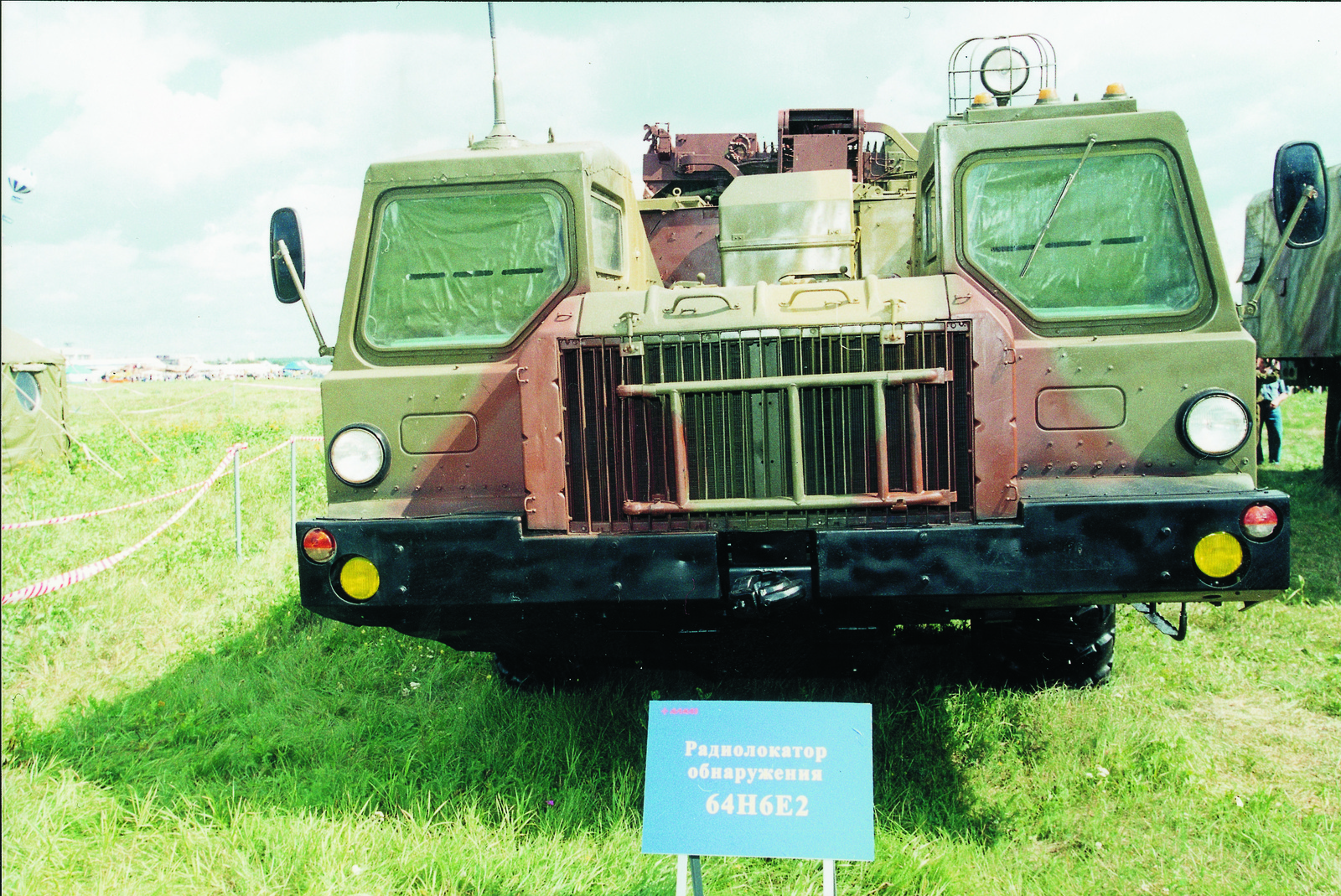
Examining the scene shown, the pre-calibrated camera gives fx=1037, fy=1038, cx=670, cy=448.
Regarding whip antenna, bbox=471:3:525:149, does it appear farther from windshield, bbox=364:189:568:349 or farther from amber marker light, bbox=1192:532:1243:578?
amber marker light, bbox=1192:532:1243:578

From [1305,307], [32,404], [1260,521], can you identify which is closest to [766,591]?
[1260,521]

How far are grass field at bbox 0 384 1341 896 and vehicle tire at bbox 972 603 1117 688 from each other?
12cm

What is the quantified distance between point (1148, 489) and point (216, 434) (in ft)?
50.6

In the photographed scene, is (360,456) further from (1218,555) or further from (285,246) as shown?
(1218,555)

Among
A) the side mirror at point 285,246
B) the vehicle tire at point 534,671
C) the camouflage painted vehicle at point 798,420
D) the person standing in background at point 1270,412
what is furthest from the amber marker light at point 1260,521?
the person standing in background at point 1270,412

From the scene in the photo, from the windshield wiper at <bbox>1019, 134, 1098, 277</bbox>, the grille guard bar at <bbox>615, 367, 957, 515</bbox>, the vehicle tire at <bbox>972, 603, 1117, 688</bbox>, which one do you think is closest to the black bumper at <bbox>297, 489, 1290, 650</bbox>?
the grille guard bar at <bbox>615, 367, 957, 515</bbox>

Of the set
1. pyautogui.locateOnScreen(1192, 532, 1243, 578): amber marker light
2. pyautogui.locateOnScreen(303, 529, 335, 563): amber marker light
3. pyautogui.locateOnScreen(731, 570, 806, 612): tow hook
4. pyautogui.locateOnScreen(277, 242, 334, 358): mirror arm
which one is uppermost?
pyautogui.locateOnScreen(277, 242, 334, 358): mirror arm

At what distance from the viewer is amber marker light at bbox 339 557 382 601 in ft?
11.8

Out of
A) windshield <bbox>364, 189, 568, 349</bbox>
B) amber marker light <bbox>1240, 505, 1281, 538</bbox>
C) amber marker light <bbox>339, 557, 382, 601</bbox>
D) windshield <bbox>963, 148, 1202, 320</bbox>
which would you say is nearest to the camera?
amber marker light <bbox>1240, 505, 1281, 538</bbox>

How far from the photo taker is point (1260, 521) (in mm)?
3229

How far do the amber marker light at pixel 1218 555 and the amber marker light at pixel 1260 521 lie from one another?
6cm

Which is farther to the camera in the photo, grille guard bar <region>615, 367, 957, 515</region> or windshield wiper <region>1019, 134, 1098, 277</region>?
windshield wiper <region>1019, 134, 1098, 277</region>

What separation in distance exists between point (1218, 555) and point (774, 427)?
1.44m

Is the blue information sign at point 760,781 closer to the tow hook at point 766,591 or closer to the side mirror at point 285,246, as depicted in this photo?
the tow hook at point 766,591
